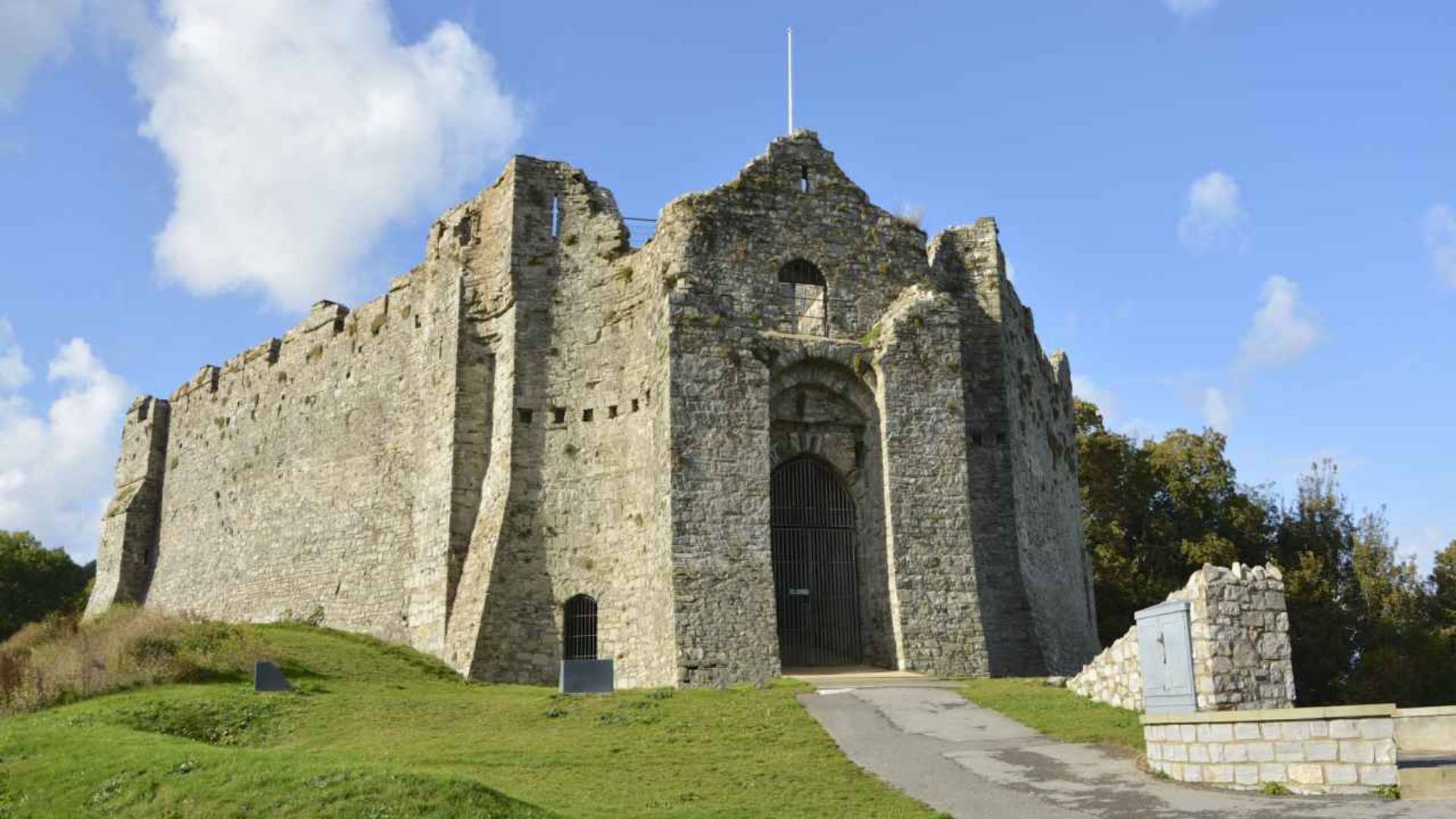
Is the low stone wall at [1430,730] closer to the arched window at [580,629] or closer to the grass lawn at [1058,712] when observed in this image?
the grass lawn at [1058,712]

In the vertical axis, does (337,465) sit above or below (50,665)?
above

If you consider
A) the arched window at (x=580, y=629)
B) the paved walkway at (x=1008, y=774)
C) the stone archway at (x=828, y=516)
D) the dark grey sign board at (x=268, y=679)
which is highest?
the stone archway at (x=828, y=516)

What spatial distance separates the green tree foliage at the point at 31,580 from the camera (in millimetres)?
48875

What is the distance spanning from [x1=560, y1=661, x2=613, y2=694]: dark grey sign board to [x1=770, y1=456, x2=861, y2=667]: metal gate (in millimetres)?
3914

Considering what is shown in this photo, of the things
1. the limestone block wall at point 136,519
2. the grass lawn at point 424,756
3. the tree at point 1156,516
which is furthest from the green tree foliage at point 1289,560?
the limestone block wall at point 136,519

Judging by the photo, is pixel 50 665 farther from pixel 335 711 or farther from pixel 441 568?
pixel 441 568

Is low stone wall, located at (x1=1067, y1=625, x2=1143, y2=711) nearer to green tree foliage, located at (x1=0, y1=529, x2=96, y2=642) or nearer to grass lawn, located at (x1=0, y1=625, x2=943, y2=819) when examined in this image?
grass lawn, located at (x1=0, y1=625, x2=943, y2=819)

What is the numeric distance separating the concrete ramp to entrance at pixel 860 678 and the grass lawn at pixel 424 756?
1.18 m

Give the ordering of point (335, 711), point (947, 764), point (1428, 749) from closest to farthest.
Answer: point (1428, 749) < point (947, 764) < point (335, 711)

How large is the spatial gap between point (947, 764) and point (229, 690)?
35.9 feet

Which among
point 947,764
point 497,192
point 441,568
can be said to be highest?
point 497,192

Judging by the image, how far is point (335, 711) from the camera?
17922 mm

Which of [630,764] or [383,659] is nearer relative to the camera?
[630,764]

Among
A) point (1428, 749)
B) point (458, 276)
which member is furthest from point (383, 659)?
point (1428, 749)
